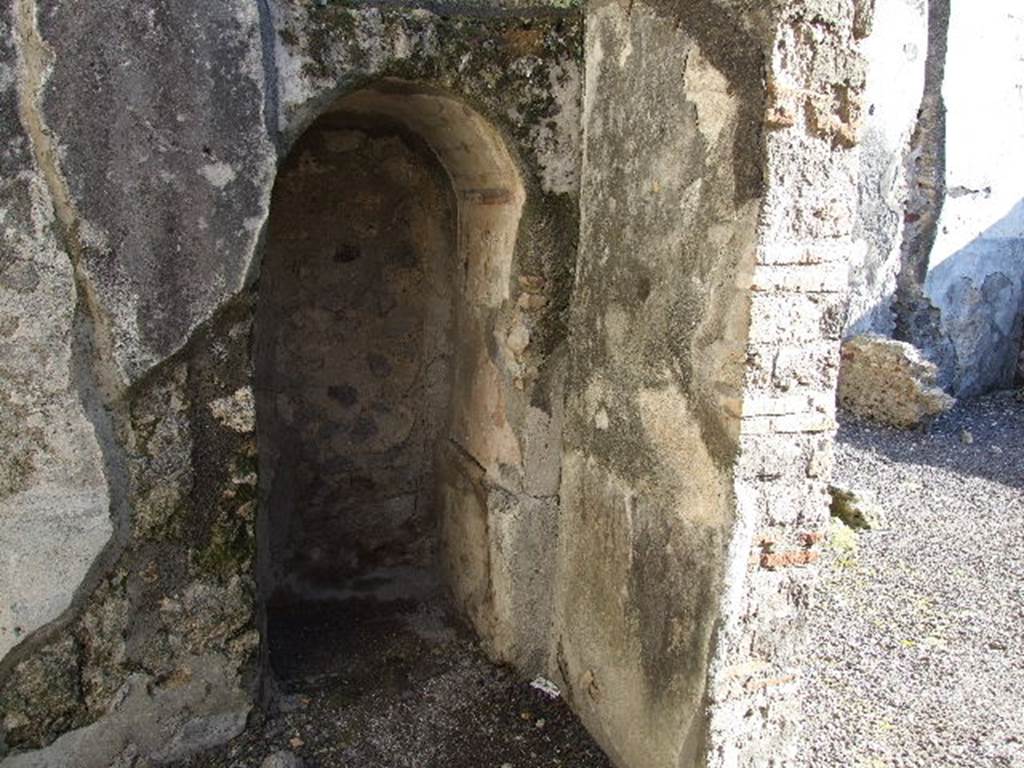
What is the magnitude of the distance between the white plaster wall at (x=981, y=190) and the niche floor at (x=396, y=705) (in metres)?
5.57

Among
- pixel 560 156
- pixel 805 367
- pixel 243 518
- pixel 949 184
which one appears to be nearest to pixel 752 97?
pixel 805 367

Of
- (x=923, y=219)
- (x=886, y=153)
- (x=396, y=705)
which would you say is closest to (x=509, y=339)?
(x=396, y=705)

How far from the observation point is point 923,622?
3863 mm

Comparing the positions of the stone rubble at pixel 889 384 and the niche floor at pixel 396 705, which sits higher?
the stone rubble at pixel 889 384

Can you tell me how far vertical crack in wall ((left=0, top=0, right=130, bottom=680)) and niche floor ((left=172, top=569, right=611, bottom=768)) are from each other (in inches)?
25.7

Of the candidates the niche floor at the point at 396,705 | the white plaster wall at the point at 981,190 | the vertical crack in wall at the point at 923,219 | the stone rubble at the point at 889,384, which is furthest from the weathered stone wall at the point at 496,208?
the white plaster wall at the point at 981,190

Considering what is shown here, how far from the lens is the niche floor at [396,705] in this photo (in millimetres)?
2865

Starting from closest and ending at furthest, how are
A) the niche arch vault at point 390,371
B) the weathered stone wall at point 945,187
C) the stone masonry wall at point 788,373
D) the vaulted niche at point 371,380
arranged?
the stone masonry wall at point 788,373
the niche arch vault at point 390,371
the vaulted niche at point 371,380
the weathered stone wall at point 945,187

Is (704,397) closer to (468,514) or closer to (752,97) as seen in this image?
(752,97)

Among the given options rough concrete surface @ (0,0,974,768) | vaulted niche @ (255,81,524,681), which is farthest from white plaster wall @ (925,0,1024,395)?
rough concrete surface @ (0,0,974,768)

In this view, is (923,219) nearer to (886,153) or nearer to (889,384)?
(886,153)

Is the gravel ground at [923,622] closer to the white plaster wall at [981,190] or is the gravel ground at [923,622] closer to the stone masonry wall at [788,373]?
the stone masonry wall at [788,373]

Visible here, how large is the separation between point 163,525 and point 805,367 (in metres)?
1.73

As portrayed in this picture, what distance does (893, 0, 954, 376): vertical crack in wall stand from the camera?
7039 millimetres
